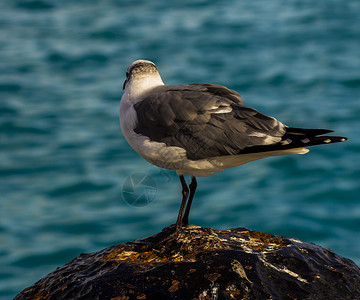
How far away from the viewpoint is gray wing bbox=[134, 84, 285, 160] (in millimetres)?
5383

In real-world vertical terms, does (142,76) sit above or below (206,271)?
above

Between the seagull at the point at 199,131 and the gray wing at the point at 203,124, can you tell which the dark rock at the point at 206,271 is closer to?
the seagull at the point at 199,131

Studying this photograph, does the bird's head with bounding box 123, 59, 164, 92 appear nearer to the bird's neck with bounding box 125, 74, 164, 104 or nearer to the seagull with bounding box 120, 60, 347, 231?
the bird's neck with bounding box 125, 74, 164, 104

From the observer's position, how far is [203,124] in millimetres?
5480

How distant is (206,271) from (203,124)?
1.37 metres

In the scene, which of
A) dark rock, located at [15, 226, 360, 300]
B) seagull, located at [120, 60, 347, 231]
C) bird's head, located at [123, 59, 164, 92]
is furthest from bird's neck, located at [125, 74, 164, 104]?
dark rock, located at [15, 226, 360, 300]

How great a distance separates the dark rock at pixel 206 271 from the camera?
4.86 meters

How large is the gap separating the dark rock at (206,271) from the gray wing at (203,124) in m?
0.89

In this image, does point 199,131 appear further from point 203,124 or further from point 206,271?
point 206,271

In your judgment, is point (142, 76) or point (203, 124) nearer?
point (203, 124)

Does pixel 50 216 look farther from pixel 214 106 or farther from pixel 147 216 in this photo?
pixel 214 106

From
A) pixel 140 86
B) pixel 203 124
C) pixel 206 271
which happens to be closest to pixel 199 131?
pixel 203 124

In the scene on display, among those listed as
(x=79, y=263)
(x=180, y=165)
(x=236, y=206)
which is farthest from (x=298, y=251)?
(x=236, y=206)

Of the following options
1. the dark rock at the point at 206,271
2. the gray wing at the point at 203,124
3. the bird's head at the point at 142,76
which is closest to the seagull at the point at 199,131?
the gray wing at the point at 203,124
